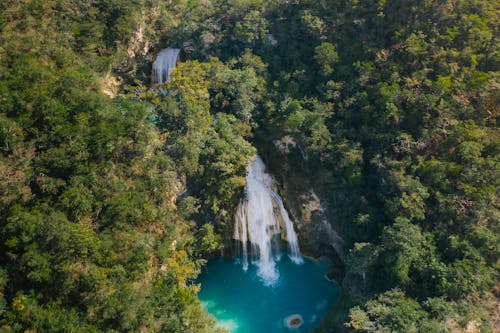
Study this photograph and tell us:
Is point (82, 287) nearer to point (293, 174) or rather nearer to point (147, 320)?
point (147, 320)

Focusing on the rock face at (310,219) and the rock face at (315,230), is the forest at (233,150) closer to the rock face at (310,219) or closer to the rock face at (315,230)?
the rock face at (310,219)

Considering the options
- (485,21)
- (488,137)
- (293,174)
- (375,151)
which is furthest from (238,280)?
(485,21)

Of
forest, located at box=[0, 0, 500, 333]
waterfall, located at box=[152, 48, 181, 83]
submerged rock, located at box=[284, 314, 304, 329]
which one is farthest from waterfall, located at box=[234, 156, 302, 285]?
waterfall, located at box=[152, 48, 181, 83]

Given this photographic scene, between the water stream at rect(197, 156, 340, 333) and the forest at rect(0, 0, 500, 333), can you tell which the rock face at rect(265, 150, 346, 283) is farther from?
the water stream at rect(197, 156, 340, 333)

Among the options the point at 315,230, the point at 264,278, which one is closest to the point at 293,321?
the point at 264,278

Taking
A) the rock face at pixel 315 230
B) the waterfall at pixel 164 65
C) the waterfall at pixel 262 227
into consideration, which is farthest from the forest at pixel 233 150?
the waterfall at pixel 262 227

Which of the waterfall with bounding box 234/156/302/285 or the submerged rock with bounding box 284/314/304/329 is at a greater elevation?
the waterfall with bounding box 234/156/302/285
